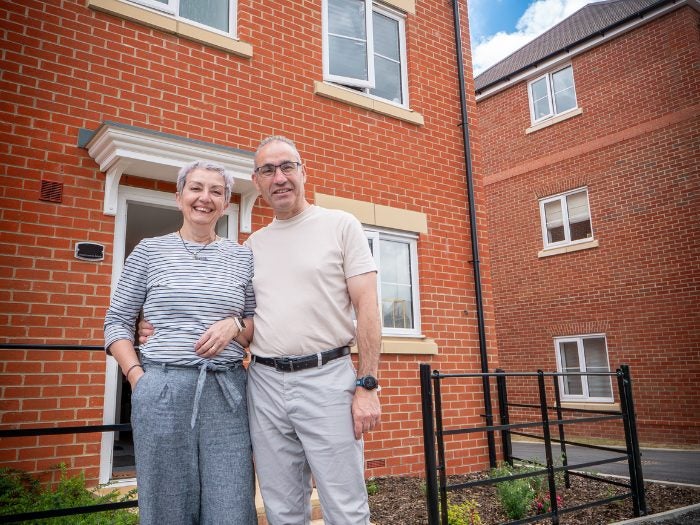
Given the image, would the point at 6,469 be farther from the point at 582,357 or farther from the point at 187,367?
the point at 582,357

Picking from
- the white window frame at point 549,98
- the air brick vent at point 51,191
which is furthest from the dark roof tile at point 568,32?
the air brick vent at point 51,191

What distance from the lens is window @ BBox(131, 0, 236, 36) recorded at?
5289 millimetres

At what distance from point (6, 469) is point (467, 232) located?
221 inches

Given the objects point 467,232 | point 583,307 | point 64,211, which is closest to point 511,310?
point 583,307

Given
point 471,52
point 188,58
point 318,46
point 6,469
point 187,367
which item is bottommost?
point 6,469

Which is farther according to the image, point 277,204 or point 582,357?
point 582,357

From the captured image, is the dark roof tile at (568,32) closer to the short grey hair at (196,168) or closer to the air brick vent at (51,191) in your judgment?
the air brick vent at (51,191)

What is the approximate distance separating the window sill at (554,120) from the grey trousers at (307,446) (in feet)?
37.3

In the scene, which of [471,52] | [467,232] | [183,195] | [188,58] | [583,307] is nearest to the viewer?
[183,195]

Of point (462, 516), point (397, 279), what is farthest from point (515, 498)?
point (397, 279)

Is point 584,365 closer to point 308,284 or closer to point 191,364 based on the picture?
point 308,284

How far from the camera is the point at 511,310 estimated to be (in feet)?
40.7

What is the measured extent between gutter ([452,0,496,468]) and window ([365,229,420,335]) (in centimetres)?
93

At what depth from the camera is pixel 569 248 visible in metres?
11.5
